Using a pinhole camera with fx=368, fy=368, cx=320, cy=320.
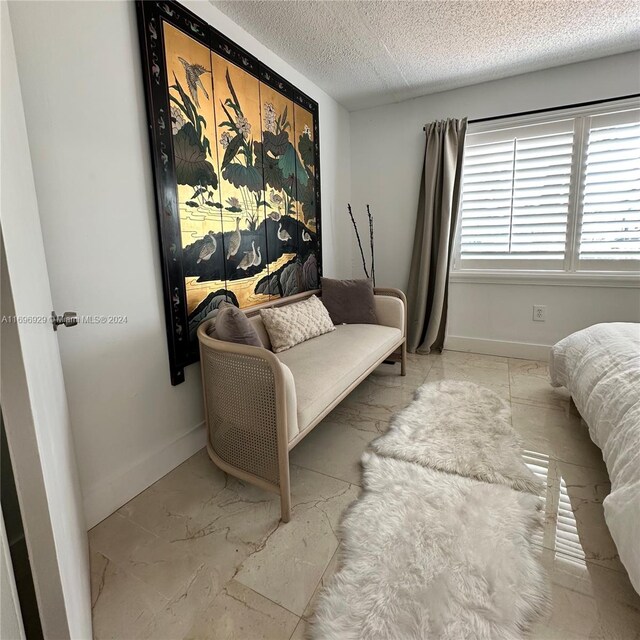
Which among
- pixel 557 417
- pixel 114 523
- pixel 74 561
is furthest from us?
pixel 557 417

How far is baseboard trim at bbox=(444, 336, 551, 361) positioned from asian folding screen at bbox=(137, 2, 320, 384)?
71.6 inches

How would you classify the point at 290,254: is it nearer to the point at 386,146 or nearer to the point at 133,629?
the point at 386,146

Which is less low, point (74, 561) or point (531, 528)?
point (74, 561)

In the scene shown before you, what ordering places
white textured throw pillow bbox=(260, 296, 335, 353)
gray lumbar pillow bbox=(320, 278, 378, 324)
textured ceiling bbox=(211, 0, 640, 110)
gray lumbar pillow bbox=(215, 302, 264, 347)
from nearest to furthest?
gray lumbar pillow bbox=(215, 302, 264, 347), textured ceiling bbox=(211, 0, 640, 110), white textured throw pillow bbox=(260, 296, 335, 353), gray lumbar pillow bbox=(320, 278, 378, 324)

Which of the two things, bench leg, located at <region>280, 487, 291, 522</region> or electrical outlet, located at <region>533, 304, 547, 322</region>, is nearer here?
bench leg, located at <region>280, 487, 291, 522</region>

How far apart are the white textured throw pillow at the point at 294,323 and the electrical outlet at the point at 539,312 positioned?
1943 millimetres

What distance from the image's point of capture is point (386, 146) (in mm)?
3635

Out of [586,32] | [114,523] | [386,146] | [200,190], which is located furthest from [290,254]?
[586,32]

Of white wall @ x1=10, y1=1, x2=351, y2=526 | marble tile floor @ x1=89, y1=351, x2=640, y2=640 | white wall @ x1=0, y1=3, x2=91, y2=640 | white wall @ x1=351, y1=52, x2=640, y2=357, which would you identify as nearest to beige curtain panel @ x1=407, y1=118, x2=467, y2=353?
white wall @ x1=351, y1=52, x2=640, y2=357

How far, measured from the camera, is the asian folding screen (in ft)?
5.76

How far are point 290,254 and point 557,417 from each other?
6.93 ft

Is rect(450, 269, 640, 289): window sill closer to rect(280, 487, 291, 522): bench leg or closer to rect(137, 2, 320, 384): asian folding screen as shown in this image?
rect(137, 2, 320, 384): asian folding screen

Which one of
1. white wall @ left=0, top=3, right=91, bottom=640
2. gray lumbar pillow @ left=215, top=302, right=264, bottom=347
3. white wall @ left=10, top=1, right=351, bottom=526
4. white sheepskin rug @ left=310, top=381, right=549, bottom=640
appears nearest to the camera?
white wall @ left=0, top=3, right=91, bottom=640

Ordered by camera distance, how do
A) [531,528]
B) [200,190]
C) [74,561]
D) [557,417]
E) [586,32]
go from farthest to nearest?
[586,32]
[557,417]
[200,190]
[531,528]
[74,561]
